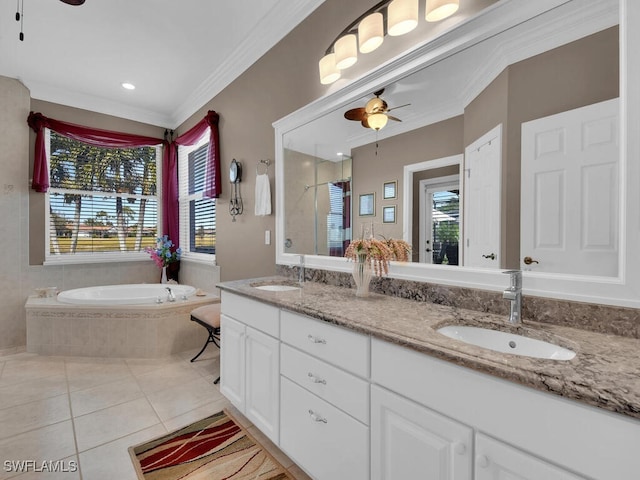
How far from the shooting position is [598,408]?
25.6 inches

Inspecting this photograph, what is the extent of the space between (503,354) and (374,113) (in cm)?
142

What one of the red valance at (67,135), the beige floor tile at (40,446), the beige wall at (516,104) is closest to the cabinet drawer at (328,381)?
the beige wall at (516,104)

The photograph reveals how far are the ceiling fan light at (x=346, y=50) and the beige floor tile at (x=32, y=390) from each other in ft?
9.87

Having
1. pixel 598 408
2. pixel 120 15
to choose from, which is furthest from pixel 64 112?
pixel 598 408

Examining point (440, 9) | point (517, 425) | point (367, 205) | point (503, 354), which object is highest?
point (440, 9)

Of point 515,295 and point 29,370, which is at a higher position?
point 515,295

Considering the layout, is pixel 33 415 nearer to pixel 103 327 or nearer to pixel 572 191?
pixel 103 327

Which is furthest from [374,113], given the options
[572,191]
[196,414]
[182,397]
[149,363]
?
[149,363]

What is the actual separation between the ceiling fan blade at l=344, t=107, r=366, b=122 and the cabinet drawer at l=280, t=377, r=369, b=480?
1.51 meters

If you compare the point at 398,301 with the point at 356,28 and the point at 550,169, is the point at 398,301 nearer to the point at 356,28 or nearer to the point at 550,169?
the point at 550,169

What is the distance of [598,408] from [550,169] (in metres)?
0.81

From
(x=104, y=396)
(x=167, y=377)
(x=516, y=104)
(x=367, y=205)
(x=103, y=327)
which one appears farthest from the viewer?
(x=103, y=327)

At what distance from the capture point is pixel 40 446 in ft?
5.65

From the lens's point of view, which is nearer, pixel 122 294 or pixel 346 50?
pixel 346 50
